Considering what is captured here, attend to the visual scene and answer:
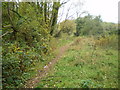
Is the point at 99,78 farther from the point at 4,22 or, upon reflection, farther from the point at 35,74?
the point at 4,22

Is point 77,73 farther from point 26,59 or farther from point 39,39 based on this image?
point 39,39

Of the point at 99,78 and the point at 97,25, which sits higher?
the point at 97,25

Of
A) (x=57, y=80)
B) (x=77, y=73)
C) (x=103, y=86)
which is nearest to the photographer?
(x=103, y=86)

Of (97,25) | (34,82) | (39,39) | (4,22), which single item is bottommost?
(34,82)

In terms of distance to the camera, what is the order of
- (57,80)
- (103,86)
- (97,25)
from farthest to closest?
(97,25), (57,80), (103,86)

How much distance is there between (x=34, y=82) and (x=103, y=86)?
3.06 metres

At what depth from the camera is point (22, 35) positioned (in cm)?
635

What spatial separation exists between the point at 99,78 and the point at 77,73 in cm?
115

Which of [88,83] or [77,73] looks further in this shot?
[77,73]

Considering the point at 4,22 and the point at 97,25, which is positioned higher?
the point at 97,25

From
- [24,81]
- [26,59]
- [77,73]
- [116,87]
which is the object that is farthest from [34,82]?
[116,87]

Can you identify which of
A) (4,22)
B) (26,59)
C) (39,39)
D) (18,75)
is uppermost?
(4,22)

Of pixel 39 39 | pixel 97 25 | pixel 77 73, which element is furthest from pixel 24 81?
pixel 97 25

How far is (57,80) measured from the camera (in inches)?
189
